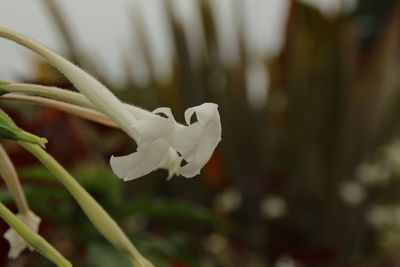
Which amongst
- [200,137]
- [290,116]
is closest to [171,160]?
[200,137]

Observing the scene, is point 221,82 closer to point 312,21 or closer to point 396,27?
point 312,21

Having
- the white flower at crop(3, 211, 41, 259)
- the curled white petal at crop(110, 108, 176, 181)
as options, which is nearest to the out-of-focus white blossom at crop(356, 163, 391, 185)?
the white flower at crop(3, 211, 41, 259)

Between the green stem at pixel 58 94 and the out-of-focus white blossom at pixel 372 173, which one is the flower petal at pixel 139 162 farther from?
the out-of-focus white blossom at pixel 372 173

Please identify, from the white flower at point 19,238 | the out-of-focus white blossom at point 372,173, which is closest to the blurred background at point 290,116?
the out-of-focus white blossom at point 372,173

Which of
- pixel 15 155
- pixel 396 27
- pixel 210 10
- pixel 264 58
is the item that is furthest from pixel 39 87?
pixel 264 58

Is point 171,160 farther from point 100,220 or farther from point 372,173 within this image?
point 372,173

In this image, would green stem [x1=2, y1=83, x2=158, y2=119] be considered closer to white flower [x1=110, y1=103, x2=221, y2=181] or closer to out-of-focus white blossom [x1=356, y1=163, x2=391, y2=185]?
white flower [x1=110, y1=103, x2=221, y2=181]

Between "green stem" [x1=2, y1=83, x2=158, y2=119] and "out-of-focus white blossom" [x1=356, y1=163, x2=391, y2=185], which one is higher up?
"out-of-focus white blossom" [x1=356, y1=163, x2=391, y2=185]
